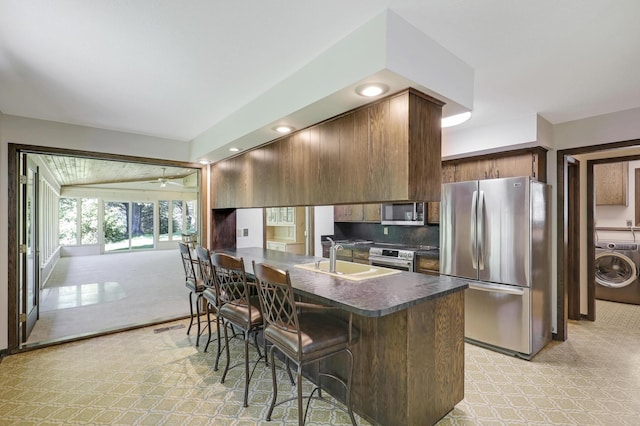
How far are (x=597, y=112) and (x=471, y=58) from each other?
2033mm

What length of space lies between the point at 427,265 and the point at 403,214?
86 centimetres

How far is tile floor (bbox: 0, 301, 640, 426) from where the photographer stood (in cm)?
216

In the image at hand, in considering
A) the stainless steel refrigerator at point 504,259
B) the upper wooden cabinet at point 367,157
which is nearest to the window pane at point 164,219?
the upper wooden cabinet at point 367,157

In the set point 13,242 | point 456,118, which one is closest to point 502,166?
point 456,118

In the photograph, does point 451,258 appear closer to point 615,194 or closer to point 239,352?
point 239,352

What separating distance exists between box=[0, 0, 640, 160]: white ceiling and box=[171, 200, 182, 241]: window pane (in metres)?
10.7

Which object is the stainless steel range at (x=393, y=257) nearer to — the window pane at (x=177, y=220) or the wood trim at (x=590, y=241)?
the wood trim at (x=590, y=241)

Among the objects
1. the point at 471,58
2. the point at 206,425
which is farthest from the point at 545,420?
the point at 471,58

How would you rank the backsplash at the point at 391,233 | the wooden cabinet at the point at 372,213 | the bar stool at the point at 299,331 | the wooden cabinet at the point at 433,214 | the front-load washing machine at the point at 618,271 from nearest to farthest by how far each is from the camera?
the bar stool at the point at 299,331, the wooden cabinet at the point at 433,214, the backsplash at the point at 391,233, the front-load washing machine at the point at 618,271, the wooden cabinet at the point at 372,213

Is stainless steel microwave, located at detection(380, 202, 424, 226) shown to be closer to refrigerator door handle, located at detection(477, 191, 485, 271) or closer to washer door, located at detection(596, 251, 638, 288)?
refrigerator door handle, located at detection(477, 191, 485, 271)

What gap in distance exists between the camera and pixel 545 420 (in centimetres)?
213

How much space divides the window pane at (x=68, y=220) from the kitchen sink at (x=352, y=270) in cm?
1167

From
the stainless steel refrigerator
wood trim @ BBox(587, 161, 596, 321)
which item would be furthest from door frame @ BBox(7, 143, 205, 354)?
wood trim @ BBox(587, 161, 596, 321)

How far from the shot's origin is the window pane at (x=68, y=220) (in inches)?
432
